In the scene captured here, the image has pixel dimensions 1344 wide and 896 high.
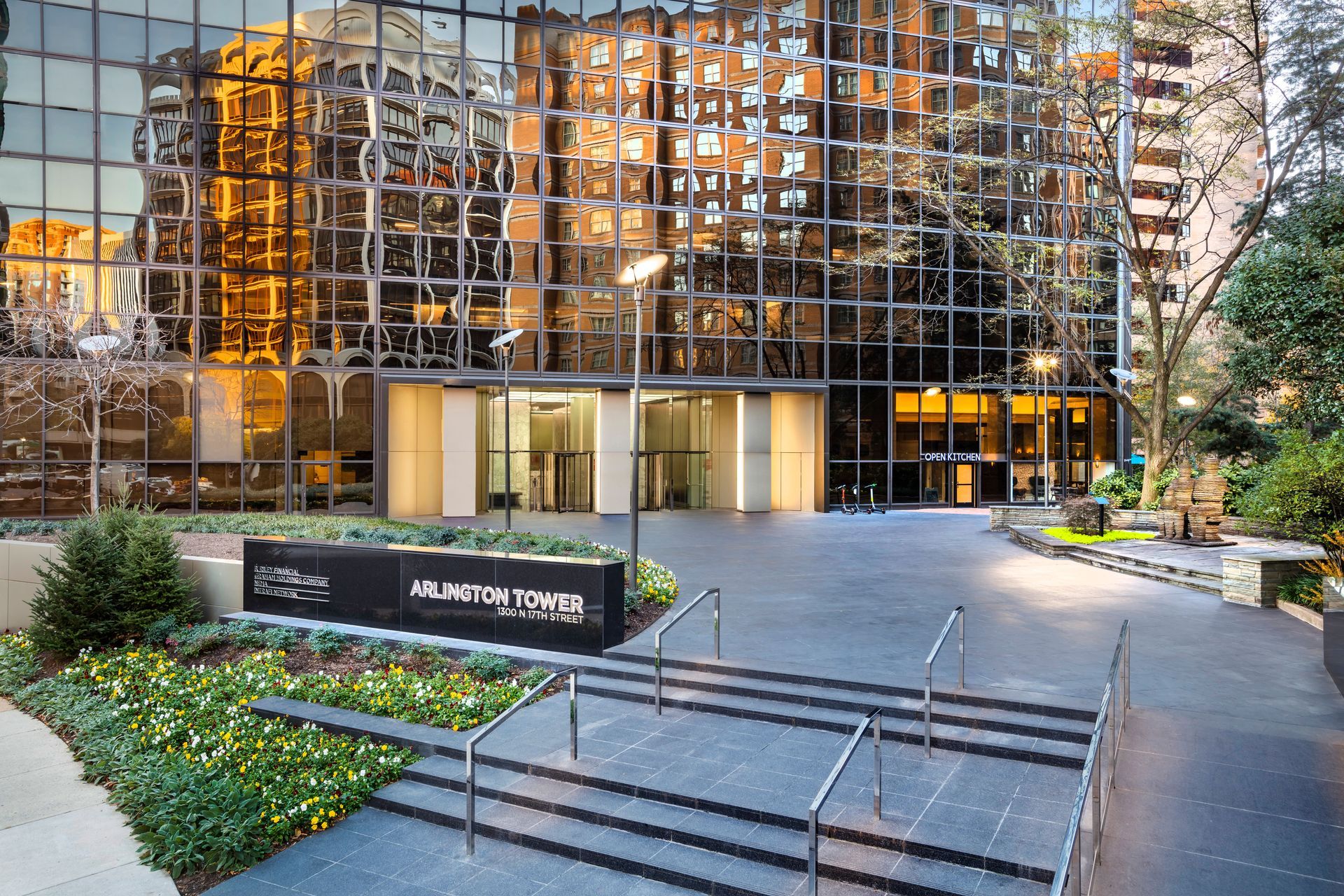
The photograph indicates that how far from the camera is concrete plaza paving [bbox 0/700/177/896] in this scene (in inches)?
280

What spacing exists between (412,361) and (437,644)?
18.4 meters

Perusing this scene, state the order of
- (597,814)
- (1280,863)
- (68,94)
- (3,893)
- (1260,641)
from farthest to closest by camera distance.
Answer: (68,94) → (1260,641) → (597,814) → (3,893) → (1280,863)

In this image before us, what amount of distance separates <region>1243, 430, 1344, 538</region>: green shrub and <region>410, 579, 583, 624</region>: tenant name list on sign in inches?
513

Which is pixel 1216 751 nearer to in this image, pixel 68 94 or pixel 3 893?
pixel 3 893

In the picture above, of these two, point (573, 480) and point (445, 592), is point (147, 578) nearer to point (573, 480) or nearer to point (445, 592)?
point (445, 592)

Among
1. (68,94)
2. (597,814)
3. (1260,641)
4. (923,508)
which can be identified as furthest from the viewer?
(923,508)

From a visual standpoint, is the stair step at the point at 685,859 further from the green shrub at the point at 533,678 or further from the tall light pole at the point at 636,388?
the tall light pole at the point at 636,388

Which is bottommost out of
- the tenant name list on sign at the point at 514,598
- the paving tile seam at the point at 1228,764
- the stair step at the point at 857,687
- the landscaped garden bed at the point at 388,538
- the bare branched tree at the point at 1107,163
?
the paving tile seam at the point at 1228,764

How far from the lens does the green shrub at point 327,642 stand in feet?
40.3

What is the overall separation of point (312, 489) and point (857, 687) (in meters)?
22.9

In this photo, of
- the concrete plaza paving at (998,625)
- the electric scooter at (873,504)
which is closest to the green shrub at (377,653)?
the concrete plaza paving at (998,625)

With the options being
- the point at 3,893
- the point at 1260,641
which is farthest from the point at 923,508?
the point at 3,893

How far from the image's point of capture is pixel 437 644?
39.6 ft

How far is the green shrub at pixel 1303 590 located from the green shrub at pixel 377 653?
44.3 ft
